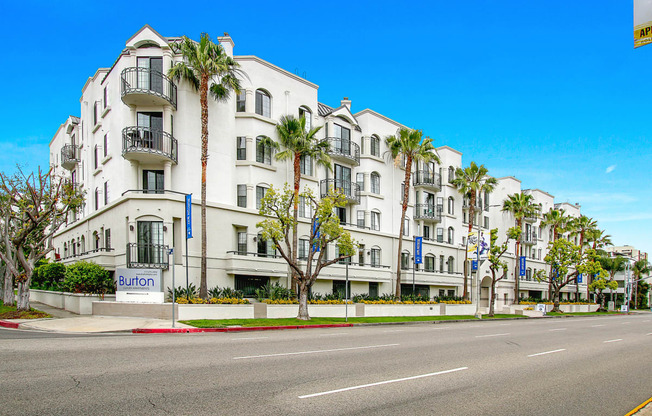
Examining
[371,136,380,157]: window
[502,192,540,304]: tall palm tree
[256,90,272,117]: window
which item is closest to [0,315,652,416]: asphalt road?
[256,90,272,117]: window

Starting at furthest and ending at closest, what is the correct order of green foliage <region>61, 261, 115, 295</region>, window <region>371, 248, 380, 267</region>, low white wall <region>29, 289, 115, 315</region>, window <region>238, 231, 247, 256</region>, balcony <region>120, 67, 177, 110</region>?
window <region>371, 248, 380, 267</region>, window <region>238, 231, 247, 256</region>, balcony <region>120, 67, 177, 110</region>, green foliage <region>61, 261, 115, 295</region>, low white wall <region>29, 289, 115, 315</region>

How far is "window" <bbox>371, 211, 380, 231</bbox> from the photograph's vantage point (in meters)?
42.4

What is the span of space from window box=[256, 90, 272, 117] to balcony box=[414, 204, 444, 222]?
19.2 meters

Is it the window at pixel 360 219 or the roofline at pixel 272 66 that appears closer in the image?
the roofline at pixel 272 66

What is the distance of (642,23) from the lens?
5586 mm

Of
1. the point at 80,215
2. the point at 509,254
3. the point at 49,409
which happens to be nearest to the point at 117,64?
the point at 80,215

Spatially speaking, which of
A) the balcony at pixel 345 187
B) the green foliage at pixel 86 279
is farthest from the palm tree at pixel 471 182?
the green foliage at pixel 86 279

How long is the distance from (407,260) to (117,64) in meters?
28.5

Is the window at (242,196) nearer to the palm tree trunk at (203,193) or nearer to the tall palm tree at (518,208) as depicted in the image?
the palm tree trunk at (203,193)

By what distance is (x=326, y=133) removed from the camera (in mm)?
39156

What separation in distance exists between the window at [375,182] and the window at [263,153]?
38.5ft

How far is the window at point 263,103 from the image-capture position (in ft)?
111

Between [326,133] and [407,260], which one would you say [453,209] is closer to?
[407,260]

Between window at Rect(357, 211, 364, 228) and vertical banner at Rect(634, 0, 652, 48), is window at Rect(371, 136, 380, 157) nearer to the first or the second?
window at Rect(357, 211, 364, 228)
